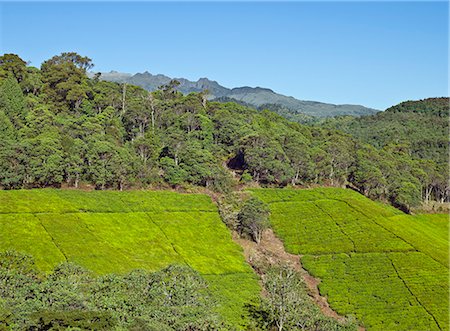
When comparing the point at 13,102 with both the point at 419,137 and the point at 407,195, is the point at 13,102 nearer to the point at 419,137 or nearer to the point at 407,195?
the point at 407,195

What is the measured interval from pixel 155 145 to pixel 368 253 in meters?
49.7

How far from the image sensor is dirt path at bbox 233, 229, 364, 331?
65750 mm

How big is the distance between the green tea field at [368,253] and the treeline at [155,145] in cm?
878

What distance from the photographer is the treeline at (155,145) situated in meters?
83.2

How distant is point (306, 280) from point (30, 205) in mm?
40061

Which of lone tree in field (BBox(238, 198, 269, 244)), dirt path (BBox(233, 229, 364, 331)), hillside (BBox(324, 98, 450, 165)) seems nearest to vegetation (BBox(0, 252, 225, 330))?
dirt path (BBox(233, 229, 364, 331))

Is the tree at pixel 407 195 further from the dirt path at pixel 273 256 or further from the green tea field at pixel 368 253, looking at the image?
the dirt path at pixel 273 256

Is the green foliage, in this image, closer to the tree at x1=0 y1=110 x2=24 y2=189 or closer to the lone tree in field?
the lone tree in field

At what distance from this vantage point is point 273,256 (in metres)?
75.9

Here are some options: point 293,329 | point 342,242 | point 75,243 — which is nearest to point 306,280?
point 342,242

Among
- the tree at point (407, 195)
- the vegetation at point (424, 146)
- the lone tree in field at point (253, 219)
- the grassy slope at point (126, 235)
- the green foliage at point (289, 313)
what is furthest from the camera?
the vegetation at point (424, 146)

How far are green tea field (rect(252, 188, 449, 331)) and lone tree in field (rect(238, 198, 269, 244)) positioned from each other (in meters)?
4.66

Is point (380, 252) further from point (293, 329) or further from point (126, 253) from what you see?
point (126, 253)

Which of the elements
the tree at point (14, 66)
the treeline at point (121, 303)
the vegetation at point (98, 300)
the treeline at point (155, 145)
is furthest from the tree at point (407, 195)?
the tree at point (14, 66)
